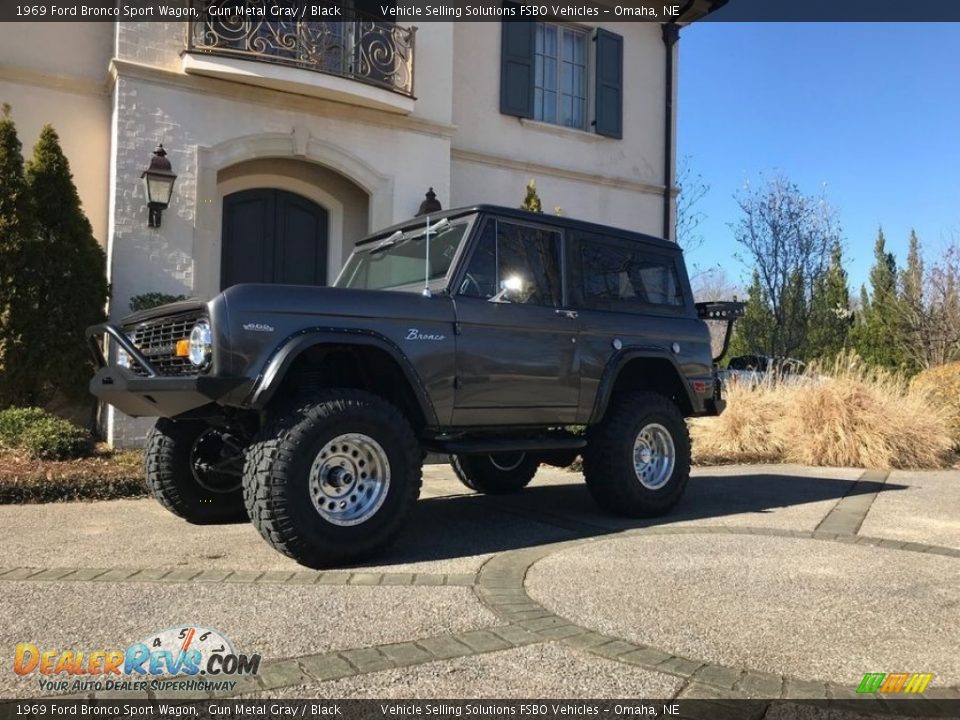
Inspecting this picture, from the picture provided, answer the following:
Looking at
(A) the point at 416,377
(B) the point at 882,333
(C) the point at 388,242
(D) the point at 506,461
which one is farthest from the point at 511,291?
(B) the point at 882,333

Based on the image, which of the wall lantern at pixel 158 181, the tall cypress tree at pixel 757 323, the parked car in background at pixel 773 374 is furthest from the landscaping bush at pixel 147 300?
the tall cypress tree at pixel 757 323

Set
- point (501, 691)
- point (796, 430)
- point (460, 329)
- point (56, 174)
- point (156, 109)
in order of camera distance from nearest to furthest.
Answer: point (501, 691), point (460, 329), point (56, 174), point (156, 109), point (796, 430)

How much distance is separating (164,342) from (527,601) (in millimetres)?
2383

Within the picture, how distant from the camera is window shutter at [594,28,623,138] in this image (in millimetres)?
12594

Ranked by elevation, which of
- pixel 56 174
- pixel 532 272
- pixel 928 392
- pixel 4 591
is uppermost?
pixel 56 174

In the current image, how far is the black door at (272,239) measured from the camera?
9906mm

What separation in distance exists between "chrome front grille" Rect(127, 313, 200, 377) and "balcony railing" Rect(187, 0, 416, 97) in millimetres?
5593

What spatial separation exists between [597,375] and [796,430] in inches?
208

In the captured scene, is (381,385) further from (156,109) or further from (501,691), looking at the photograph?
(156,109)

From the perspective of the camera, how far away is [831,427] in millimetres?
9344

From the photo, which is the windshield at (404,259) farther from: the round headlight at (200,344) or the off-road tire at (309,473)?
the round headlight at (200,344)

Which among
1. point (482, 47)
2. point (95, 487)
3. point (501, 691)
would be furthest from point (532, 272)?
point (482, 47)

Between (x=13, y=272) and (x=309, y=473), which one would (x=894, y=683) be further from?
(x=13, y=272)

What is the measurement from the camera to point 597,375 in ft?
17.3
